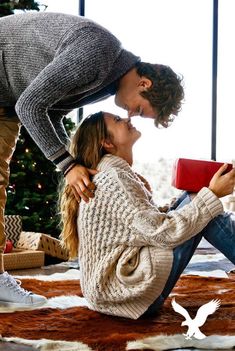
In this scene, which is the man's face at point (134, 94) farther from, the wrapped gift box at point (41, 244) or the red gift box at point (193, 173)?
the wrapped gift box at point (41, 244)

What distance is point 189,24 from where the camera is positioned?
6641mm

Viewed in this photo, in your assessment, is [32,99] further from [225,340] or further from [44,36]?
[225,340]

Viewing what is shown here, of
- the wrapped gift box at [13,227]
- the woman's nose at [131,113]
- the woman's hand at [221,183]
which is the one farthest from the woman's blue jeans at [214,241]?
the wrapped gift box at [13,227]

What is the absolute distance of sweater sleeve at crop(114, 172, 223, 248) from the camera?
185 cm

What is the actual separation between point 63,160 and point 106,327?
52cm

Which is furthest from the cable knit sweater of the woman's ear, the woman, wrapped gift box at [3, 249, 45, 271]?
wrapped gift box at [3, 249, 45, 271]

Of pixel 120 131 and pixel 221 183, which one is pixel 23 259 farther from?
pixel 221 183

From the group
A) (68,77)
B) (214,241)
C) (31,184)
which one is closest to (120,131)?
(68,77)

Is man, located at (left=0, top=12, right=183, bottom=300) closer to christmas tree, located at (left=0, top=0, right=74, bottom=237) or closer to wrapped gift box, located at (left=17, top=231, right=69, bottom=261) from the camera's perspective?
wrapped gift box, located at (left=17, top=231, right=69, bottom=261)

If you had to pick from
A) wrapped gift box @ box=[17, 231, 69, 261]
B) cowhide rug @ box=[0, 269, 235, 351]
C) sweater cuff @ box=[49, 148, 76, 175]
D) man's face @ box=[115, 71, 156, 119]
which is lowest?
wrapped gift box @ box=[17, 231, 69, 261]

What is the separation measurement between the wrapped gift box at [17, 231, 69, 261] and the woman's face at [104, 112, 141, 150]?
1781 mm

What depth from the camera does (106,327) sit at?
1915mm

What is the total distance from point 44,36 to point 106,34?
0.64 ft

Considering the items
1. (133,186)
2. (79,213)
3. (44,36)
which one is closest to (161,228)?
(133,186)
